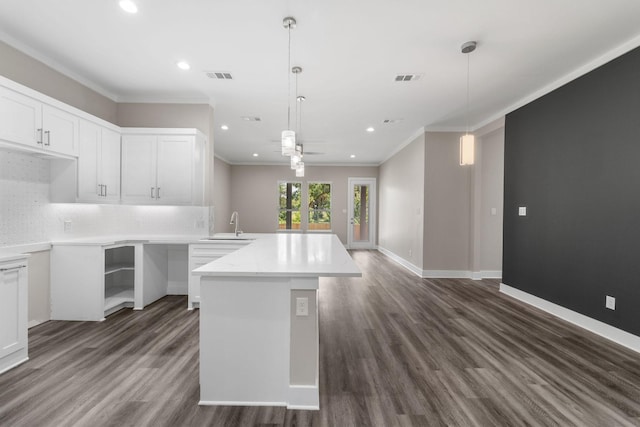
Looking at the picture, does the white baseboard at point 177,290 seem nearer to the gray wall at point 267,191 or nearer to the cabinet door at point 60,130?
the cabinet door at point 60,130

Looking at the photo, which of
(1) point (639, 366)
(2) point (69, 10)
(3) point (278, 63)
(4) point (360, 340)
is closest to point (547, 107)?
(1) point (639, 366)

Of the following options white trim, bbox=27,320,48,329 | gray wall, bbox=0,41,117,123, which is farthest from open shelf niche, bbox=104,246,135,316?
gray wall, bbox=0,41,117,123

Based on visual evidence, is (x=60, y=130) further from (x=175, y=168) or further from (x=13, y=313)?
(x=13, y=313)

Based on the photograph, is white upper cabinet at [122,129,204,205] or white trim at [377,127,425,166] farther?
white trim at [377,127,425,166]

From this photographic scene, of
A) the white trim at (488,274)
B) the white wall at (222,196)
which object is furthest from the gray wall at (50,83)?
the white trim at (488,274)

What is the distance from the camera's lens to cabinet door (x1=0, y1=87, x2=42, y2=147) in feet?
7.99

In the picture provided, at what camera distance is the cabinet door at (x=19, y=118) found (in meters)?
2.44

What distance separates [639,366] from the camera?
7.91ft

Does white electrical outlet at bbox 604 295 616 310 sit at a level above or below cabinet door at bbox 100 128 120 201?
below

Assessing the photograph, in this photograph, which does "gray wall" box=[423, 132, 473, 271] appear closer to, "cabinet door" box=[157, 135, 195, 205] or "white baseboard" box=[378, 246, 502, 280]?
"white baseboard" box=[378, 246, 502, 280]

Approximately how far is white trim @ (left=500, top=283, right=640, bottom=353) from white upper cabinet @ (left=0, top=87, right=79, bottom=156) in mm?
5876

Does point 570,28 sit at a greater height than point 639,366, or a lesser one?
greater

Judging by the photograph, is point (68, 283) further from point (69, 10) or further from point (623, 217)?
point (623, 217)

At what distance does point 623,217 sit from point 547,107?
172cm
